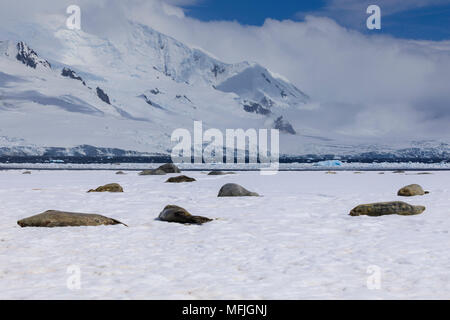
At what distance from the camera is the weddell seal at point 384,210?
39.3 feet

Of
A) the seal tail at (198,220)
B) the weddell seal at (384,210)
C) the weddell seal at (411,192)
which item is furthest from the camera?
the weddell seal at (411,192)

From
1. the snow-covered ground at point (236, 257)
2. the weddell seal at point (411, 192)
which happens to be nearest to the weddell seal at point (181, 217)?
the snow-covered ground at point (236, 257)

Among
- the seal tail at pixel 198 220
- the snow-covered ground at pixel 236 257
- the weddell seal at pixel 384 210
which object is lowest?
the snow-covered ground at pixel 236 257

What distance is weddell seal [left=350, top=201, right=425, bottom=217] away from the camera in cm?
1197

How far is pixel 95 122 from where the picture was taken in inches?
6772

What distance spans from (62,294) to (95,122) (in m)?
171

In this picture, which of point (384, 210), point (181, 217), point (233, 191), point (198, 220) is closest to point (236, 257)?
point (198, 220)

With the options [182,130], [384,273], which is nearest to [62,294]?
[384,273]

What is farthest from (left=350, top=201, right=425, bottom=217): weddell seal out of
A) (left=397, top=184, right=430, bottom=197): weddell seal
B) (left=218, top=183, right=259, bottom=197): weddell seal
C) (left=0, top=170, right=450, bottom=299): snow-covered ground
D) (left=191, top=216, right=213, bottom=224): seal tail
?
(left=397, top=184, right=430, bottom=197): weddell seal

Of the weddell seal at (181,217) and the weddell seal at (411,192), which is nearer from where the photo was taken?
the weddell seal at (181,217)

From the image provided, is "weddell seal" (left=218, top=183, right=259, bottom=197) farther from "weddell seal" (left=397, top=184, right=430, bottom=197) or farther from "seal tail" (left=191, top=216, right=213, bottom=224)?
"seal tail" (left=191, top=216, right=213, bottom=224)

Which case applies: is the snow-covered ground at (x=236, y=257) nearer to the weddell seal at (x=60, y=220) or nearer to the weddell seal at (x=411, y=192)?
the weddell seal at (x=60, y=220)

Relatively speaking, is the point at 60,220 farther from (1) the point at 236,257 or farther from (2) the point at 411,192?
(2) the point at 411,192

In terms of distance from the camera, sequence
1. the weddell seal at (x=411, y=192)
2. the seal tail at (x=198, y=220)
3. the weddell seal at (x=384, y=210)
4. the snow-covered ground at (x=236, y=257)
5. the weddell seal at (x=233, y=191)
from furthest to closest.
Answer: the weddell seal at (x=411, y=192) < the weddell seal at (x=233, y=191) < the weddell seal at (x=384, y=210) < the seal tail at (x=198, y=220) < the snow-covered ground at (x=236, y=257)
